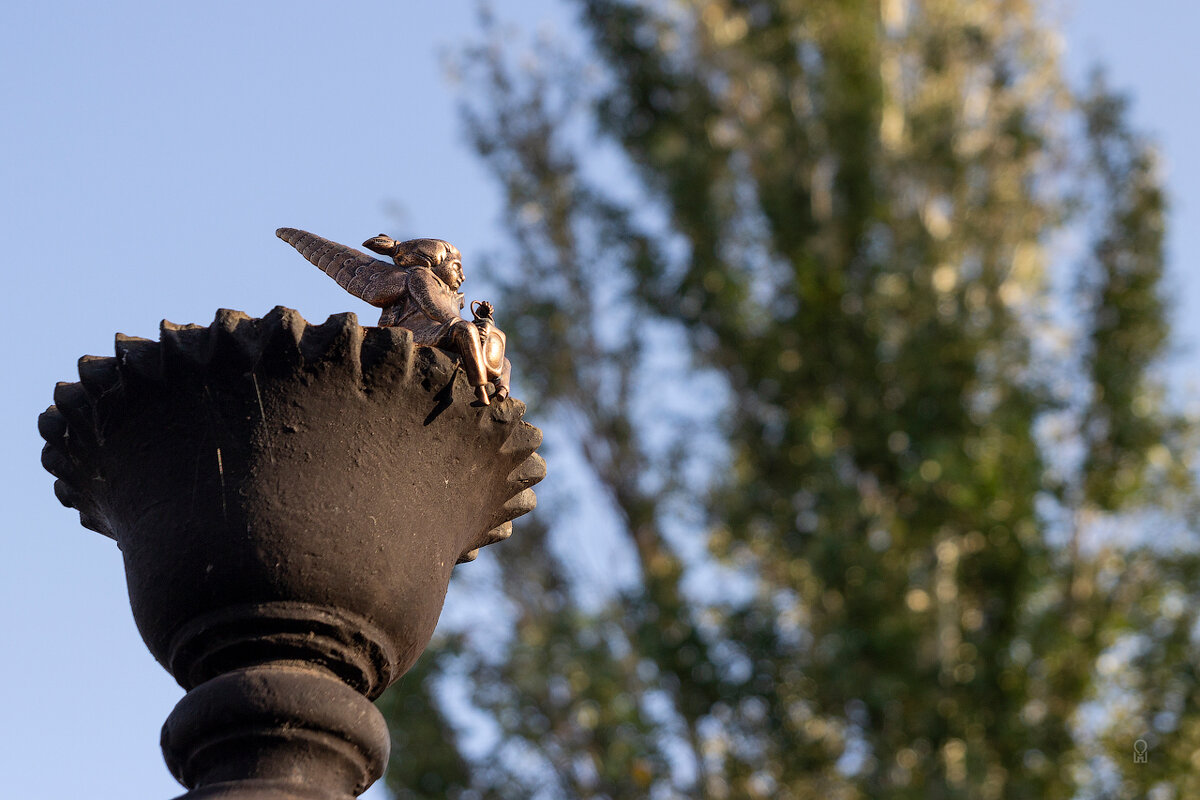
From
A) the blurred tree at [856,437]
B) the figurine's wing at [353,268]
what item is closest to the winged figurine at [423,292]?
the figurine's wing at [353,268]

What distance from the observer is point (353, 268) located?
2.23 m

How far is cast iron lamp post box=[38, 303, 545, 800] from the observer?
179 cm

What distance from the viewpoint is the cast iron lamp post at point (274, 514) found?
5.86 ft

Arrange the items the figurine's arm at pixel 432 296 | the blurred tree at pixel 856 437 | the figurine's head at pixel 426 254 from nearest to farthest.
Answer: the figurine's arm at pixel 432 296 < the figurine's head at pixel 426 254 < the blurred tree at pixel 856 437

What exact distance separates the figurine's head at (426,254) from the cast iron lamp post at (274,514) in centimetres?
31

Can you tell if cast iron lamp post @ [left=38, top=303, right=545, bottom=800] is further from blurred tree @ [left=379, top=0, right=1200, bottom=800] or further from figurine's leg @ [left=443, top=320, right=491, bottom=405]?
blurred tree @ [left=379, top=0, right=1200, bottom=800]

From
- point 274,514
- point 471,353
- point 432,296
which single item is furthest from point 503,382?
point 274,514

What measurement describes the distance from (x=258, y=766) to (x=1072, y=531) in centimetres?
794

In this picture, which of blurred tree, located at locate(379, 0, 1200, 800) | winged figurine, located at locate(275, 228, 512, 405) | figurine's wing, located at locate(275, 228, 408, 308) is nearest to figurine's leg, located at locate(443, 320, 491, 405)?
winged figurine, located at locate(275, 228, 512, 405)

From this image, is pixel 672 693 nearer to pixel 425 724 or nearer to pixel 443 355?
pixel 425 724

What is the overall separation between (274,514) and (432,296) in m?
0.49

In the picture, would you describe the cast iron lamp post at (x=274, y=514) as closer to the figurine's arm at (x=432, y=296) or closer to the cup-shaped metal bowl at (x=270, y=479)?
the cup-shaped metal bowl at (x=270, y=479)

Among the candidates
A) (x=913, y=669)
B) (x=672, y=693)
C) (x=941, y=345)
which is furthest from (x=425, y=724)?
(x=941, y=345)

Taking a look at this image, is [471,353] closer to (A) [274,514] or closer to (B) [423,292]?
(B) [423,292]
